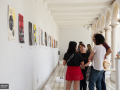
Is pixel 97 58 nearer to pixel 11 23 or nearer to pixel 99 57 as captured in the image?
pixel 99 57

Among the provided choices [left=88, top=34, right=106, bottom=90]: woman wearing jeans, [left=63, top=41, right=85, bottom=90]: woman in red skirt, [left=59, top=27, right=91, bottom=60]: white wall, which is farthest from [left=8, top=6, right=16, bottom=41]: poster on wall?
[left=59, top=27, right=91, bottom=60]: white wall

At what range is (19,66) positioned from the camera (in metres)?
3.38

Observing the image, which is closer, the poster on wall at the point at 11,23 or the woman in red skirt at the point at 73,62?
the poster on wall at the point at 11,23

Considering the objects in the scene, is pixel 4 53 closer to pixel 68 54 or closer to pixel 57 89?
pixel 68 54

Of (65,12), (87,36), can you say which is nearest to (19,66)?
(65,12)

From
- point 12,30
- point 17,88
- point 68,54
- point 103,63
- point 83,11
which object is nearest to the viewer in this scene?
point 12,30

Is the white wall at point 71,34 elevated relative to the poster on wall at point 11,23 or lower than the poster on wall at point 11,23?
elevated

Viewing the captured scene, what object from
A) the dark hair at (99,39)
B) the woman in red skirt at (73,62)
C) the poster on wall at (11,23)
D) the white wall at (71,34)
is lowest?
the woman in red skirt at (73,62)

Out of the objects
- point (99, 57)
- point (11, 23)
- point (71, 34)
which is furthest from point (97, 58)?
point (71, 34)

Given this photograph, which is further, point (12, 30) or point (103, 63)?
point (103, 63)

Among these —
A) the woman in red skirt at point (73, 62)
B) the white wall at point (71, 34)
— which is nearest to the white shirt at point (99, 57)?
the woman in red skirt at point (73, 62)

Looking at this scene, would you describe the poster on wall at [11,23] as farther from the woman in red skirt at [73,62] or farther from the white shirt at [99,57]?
the white shirt at [99,57]

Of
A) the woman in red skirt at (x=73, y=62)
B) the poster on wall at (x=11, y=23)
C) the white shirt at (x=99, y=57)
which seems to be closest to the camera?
the poster on wall at (x=11, y=23)

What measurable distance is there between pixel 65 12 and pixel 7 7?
8891mm
